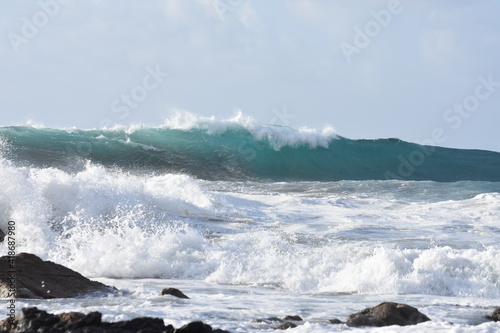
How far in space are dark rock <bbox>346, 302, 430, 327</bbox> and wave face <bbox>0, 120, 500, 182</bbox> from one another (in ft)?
57.4

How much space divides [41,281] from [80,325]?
2.10 metres

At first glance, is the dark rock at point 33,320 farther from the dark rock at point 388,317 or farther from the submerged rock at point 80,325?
the dark rock at point 388,317

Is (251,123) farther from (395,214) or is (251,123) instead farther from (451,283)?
(451,283)

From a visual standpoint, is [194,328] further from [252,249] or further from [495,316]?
[252,249]

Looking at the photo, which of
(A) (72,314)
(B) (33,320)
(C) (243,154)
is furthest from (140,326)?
(C) (243,154)

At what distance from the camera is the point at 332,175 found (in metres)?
28.6

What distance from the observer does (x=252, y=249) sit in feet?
34.1

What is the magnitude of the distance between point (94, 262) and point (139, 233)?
1294 millimetres

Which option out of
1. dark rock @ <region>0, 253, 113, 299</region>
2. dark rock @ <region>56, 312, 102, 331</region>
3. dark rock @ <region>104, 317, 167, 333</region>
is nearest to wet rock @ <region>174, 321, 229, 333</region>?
dark rock @ <region>104, 317, 167, 333</region>

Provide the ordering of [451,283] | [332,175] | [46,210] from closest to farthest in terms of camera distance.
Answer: [451,283], [46,210], [332,175]

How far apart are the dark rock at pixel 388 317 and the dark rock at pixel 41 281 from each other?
8.33 ft

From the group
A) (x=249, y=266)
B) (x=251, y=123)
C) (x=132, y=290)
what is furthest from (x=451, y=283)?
(x=251, y=123)

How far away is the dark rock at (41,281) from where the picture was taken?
21.2 feet

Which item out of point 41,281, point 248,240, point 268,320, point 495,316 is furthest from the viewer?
point 248,240
